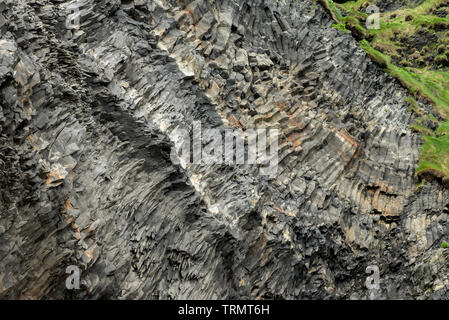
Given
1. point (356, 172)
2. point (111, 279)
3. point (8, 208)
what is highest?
point (8, 208)

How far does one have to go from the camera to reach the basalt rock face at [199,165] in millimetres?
15453

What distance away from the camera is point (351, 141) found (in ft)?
104

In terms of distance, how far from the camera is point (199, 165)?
22.1 m

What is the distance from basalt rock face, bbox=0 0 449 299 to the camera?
1545 cm

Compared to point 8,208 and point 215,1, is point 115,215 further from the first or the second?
point 215,1

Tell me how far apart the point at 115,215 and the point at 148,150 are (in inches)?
146

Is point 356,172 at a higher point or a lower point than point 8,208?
lower

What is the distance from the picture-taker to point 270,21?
32344 mm

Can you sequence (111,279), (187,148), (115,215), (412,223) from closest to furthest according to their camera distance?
(111,279) → (115,215) → (187,148) → (412,223)

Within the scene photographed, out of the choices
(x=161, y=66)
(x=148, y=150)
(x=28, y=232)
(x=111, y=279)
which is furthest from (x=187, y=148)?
(x=28, y=232)
